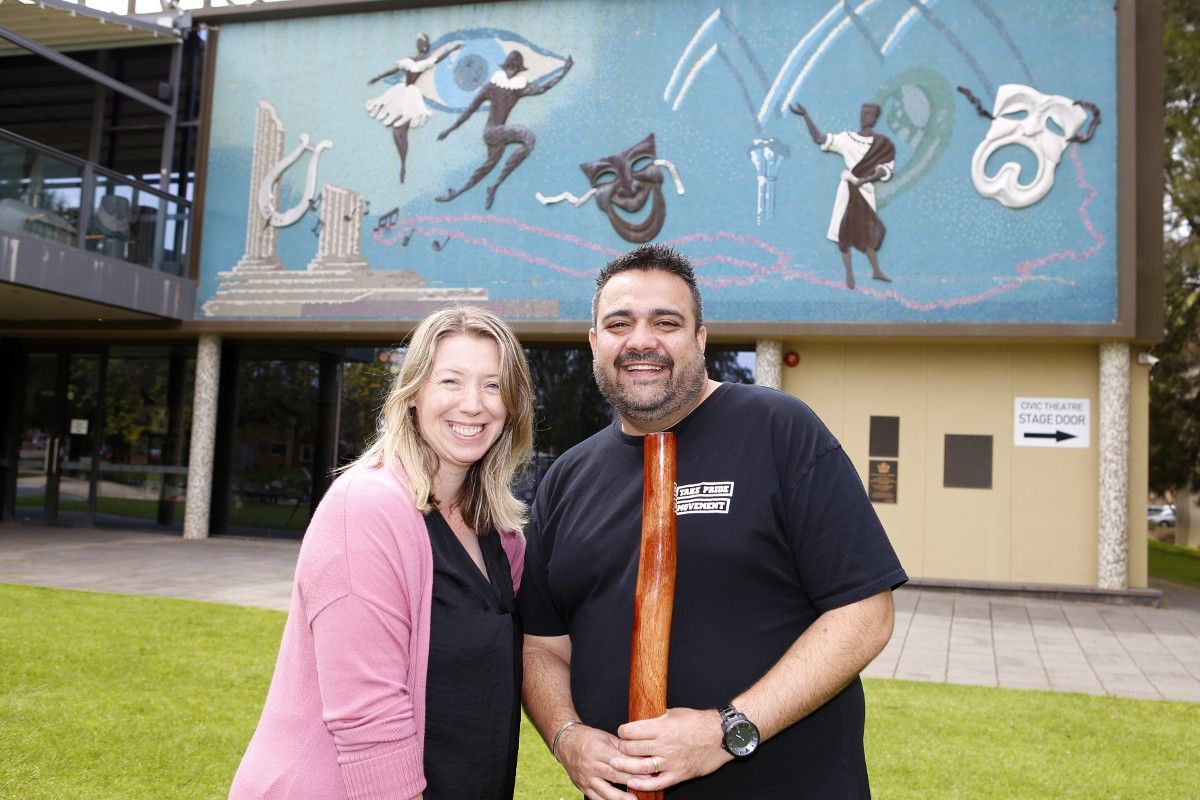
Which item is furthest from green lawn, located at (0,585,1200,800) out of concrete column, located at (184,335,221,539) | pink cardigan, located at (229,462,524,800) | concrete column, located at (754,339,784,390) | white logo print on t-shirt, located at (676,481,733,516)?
concrete column, located at (184,335,221,539)

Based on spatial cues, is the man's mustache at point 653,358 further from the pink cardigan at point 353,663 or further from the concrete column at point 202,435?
the concrete column at point 202,435

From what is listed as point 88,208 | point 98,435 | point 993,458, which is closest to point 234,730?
point 88,208

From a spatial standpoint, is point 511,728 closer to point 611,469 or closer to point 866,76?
point 611,469

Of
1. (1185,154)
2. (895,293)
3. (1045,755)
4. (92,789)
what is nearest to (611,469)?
(92,789)

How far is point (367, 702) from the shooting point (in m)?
1.74

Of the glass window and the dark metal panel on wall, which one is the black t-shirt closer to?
the glass window

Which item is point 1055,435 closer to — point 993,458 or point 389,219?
point 993,458

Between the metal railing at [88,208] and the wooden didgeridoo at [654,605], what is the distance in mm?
11155

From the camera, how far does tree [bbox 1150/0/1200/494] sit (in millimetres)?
16125

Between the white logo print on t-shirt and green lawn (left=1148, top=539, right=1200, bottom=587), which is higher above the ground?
the white logo print on t-shirt

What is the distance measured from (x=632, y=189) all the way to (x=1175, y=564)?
15.5 m

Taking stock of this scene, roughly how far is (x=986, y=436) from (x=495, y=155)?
7.30 m

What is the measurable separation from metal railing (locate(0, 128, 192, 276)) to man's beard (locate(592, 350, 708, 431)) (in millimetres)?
10951

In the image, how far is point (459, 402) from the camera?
81.1 inches
